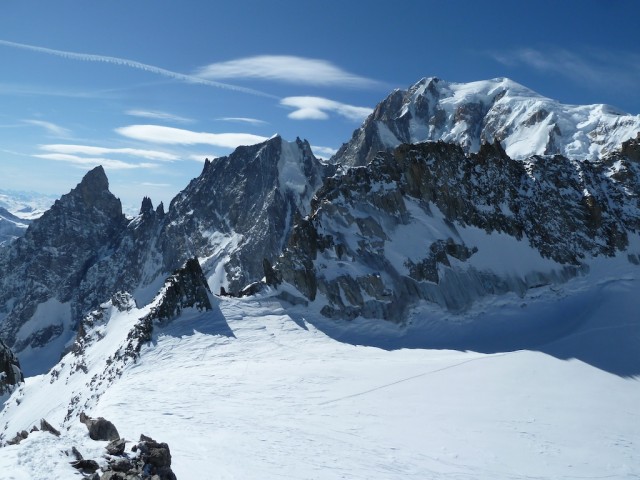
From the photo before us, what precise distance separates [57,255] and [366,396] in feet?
543

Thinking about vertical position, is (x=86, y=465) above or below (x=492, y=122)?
below

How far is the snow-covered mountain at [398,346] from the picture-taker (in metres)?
24.9

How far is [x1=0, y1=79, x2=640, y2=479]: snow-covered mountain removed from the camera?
81.8 feet

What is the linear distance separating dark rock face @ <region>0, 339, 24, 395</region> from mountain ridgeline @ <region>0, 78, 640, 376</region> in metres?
15.4

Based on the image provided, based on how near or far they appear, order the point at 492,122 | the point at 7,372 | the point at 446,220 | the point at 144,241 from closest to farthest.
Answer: the point at 7,372
the point at 446,220
the point at 492,122
the point at 144,241

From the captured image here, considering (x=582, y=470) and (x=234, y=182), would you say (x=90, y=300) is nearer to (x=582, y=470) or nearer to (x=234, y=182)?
(x=234, y=182)

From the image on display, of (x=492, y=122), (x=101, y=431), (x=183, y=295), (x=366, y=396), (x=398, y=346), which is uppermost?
(x=492, y=122)

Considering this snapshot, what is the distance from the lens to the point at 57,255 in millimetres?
173500

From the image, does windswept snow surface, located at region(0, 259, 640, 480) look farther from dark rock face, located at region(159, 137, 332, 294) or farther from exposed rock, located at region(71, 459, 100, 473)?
dark rock face, located at region(159, 137, 332, 294)

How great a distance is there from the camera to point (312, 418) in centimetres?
2966

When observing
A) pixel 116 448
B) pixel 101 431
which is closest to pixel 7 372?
pixel 101 431

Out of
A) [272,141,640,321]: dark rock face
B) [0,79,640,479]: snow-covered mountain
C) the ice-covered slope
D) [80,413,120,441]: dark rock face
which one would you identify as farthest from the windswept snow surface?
the ice-covered slope

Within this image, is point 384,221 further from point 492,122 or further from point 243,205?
point 492,122

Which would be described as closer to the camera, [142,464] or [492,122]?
[142,464]
